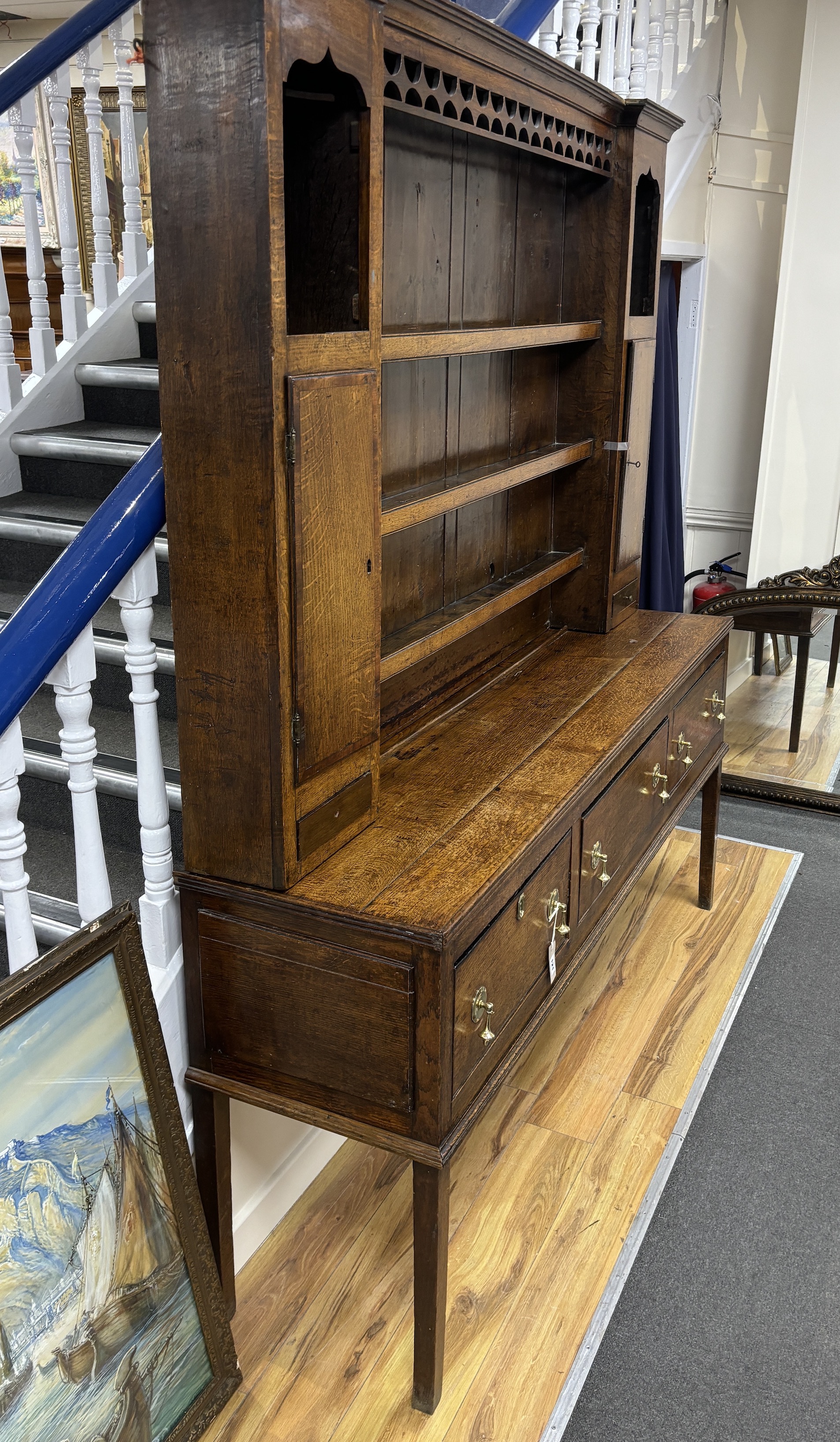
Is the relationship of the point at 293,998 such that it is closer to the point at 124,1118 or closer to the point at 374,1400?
the point at 124,1118

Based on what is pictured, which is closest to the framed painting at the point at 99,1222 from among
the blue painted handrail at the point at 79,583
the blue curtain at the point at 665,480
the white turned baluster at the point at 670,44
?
the blue painted handrail at the point at 79,583

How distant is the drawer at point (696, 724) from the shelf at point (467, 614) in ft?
1.49

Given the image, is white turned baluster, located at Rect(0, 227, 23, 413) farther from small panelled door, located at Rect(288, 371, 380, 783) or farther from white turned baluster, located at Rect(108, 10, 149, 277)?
small panelled door, located at Rect(288, 371, 380, 783)

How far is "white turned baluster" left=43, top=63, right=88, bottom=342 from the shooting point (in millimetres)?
2992

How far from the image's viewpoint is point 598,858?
88.4 inches

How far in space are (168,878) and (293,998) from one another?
28 centimetres

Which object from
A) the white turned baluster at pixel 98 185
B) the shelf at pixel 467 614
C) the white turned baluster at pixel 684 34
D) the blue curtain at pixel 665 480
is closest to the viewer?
the shelf at pixel 467 614

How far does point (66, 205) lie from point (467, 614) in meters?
1.80

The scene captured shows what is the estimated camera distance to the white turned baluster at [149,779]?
170 centimetres

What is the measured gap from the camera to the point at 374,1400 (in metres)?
1.89

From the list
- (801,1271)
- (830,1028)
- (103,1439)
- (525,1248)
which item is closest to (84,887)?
(103,1439)

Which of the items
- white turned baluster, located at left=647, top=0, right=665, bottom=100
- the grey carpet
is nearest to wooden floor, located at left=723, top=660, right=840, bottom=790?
the grey carpet

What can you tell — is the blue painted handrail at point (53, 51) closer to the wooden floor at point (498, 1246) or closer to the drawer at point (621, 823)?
the drawer at point (621, 823)

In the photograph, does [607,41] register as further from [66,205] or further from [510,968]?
[510,968]
